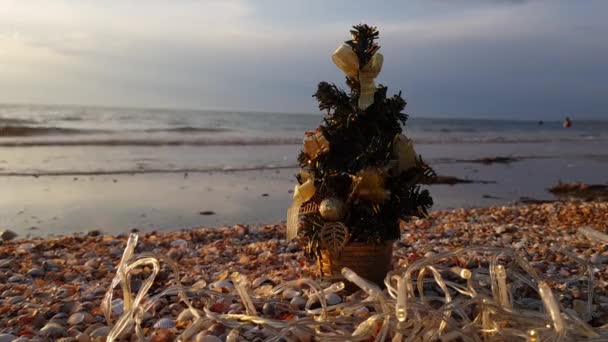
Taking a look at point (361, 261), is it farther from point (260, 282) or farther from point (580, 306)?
point (580, 306)

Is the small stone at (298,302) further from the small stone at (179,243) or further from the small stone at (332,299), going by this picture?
the small stone at (179,243)

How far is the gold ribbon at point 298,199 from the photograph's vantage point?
2361 mm

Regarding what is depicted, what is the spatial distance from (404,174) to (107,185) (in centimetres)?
721

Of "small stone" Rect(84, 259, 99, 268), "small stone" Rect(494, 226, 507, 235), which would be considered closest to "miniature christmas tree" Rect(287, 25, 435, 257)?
"small stone" Rect(84, 259, 99, 268)

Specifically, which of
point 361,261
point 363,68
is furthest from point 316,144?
point 361,261

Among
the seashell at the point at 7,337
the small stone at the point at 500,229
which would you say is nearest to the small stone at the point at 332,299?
the seashell at the point at 7,337

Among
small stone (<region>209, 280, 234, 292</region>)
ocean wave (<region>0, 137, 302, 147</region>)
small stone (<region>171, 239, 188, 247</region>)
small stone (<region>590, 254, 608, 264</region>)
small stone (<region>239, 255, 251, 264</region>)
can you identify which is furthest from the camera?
ocean wave (<region>0, 137, 302, 147</region>)

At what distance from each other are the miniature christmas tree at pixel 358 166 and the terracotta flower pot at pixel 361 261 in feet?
0.12

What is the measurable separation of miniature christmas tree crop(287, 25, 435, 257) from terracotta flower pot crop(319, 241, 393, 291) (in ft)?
0.12

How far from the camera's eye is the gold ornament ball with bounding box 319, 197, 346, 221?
2.26 m

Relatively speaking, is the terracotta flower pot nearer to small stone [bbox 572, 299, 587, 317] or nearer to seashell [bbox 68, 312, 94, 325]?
small stone [bbox 572, 299, 587, 317]

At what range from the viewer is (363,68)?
7.78 feet

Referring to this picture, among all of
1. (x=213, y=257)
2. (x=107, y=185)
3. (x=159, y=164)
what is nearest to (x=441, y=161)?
(x=159, y=164)

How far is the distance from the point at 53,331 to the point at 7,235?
391 cm
